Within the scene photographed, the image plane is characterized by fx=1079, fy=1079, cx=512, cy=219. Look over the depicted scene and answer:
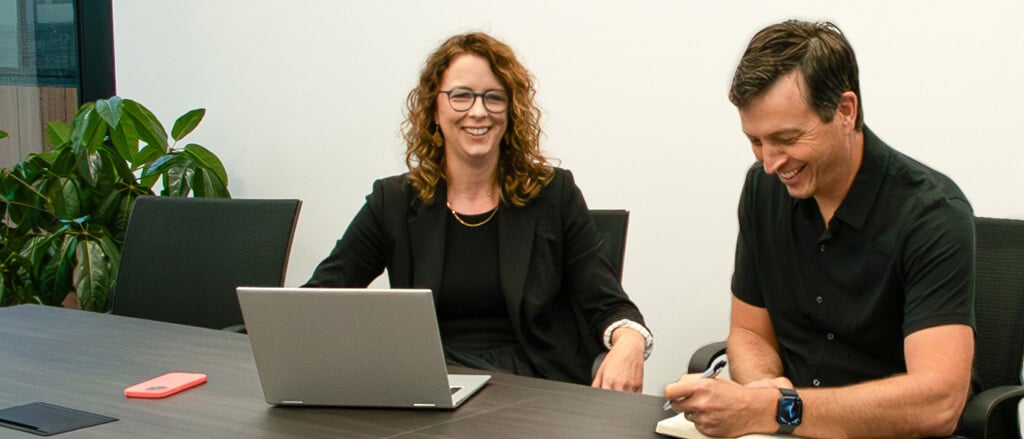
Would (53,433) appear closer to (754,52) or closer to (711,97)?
(754,52)

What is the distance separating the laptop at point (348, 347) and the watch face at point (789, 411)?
0.52m

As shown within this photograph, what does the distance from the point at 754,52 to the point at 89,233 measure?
10.1 ft

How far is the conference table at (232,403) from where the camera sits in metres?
1.67

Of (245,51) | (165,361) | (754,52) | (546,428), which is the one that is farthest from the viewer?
(245,51)

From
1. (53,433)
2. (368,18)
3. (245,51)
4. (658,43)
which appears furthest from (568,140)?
(53,433)

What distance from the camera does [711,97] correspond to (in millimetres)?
3469

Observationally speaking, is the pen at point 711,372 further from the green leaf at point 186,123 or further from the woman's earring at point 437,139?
the green leaf at point 186,123

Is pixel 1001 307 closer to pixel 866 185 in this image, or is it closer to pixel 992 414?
pixel 992 414

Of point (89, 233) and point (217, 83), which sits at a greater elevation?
point (217, 83)

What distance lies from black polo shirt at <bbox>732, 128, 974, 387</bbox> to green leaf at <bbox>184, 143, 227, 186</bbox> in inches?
113

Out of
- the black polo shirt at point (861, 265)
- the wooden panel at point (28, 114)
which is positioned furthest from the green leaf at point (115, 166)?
the black polo shirt at point (861, 265)

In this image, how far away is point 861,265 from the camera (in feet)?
6.31

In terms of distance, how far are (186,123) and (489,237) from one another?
244 cm

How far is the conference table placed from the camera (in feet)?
5.47
